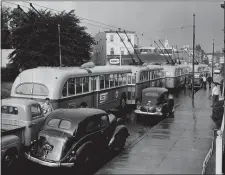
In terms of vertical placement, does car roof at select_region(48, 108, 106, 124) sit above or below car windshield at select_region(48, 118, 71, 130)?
above

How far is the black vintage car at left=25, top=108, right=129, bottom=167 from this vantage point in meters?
8.57

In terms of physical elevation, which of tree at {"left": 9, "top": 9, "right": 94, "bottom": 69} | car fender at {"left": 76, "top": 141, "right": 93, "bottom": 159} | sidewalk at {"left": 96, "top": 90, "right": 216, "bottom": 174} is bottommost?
sidewalk at {"left": 96, "top": 90, "right": 216, "bottom": 174}

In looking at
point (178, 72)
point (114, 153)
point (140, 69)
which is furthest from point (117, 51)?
point (114, 153)

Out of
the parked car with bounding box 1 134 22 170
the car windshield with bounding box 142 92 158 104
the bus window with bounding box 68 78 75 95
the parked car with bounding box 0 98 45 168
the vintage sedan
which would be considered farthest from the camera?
the car windshield with bounding box 142 92 158 104

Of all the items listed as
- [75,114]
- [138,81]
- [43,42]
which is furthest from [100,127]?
[43,42]

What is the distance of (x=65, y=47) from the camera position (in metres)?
33.6

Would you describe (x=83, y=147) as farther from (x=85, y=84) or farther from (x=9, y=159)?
(x=85, y=84)

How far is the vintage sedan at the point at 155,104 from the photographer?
1698 centimetres

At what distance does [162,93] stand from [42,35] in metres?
18.9

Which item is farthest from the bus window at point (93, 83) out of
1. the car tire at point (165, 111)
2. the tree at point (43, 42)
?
the tree at point (43, 42)

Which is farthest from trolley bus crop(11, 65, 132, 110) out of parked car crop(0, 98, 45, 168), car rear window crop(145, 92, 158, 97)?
parked car crop(0, 98, 45, 168)

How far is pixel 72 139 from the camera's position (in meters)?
8.84

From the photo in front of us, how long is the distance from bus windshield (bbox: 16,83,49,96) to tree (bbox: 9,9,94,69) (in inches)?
731

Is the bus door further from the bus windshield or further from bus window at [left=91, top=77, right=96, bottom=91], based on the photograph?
the bus windshield
